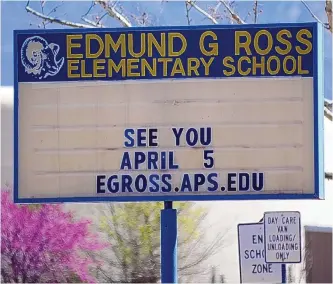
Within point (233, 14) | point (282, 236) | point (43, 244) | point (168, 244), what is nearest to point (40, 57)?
point (168, 244)

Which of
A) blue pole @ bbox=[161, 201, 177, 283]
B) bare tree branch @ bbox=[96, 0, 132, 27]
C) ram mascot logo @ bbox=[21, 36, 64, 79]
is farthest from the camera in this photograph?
bare tree branch @ bbox=[96, 0, 132, 27]

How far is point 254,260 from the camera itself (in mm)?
12789

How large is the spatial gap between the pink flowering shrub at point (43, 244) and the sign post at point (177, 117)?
26.5ft

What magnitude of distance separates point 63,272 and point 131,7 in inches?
279

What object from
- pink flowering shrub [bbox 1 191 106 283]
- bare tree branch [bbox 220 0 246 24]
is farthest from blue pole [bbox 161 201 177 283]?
bare tree branch [bbox 220 0 246 24]

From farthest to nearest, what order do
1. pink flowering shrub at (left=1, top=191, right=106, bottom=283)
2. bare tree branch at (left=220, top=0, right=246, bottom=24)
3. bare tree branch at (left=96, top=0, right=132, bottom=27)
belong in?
bare tree branch at (left=96, top=0, right=132, bottom=27) < bare tree branch at (left=220, top=0, right=246, bottom=24) < pink flowering shrub at (left=1, top=191, right=106, bottom=283)

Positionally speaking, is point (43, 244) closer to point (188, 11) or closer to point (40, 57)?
point (188, 11)

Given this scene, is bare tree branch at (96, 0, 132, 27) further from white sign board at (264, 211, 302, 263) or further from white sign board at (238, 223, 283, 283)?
white sign board at (264, 211, 302, 263)

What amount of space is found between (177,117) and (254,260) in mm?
3619

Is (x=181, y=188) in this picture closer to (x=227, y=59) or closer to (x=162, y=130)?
(x=162, y=130)

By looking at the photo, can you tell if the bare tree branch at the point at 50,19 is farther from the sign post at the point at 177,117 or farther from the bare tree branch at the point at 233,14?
the sign post at the point at 177,117

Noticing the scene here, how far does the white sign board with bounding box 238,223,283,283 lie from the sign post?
10.3 ft

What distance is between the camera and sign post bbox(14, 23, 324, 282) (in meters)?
9.81

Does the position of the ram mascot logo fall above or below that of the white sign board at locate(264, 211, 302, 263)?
above
